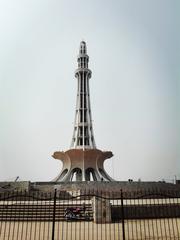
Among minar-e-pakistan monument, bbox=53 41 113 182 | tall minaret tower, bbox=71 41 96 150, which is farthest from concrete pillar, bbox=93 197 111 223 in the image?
tall minaret tower, bbox=71 41 96 150

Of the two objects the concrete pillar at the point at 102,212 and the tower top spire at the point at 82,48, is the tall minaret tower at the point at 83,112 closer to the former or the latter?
the tower top spire at the point at 82,48

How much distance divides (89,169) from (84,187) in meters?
14.1

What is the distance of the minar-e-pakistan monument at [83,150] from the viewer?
117ft

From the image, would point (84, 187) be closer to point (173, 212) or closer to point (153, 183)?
point (153, 183)

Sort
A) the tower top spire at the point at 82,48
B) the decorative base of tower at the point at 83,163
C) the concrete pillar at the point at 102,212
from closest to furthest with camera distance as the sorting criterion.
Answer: the concrete pillar at the point at 102,212 → the decorative base of tower at the point at 83,163 → the tower top spire at the point at 82,48

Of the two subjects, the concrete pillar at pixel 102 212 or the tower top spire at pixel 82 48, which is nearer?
the concrete pillar at pixel 102 212

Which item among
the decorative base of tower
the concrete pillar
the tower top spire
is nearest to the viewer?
the concrete pillar

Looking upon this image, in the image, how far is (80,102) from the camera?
40906 millimetres

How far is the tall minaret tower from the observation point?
3891 centimetres

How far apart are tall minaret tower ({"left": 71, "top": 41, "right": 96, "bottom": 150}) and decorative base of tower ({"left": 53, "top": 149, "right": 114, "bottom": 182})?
181cm

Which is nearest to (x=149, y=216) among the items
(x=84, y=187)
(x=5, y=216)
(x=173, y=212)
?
(x=173, y=212)

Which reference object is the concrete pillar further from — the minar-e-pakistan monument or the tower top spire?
the tower top spire

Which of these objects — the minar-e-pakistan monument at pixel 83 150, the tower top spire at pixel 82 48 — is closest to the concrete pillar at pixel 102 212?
the minar-e-pakistan monument at pixel 83 150

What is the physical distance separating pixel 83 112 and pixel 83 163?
9154 millimetres
